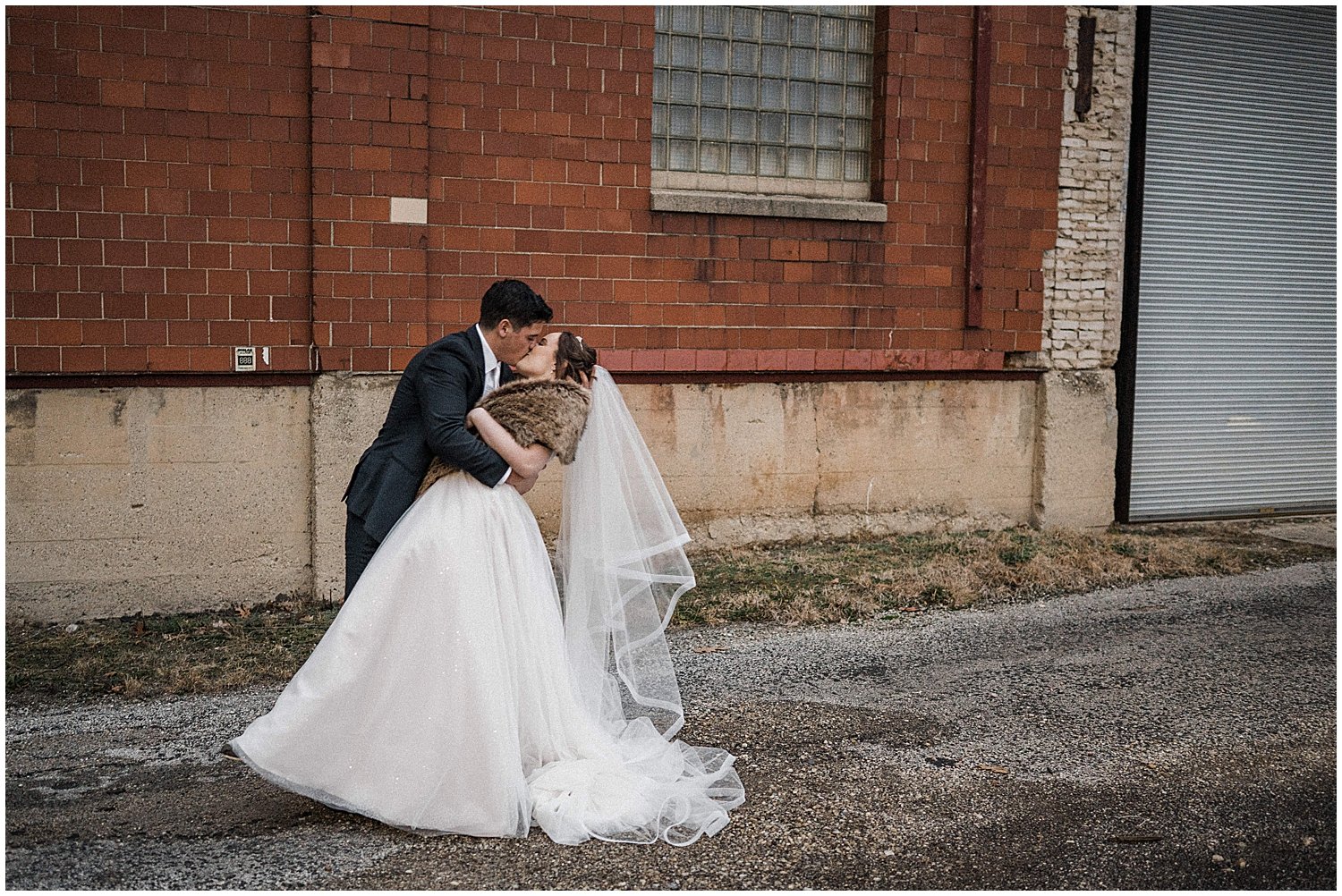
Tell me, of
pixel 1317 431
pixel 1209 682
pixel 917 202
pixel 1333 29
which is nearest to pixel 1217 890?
pixel 1209 682

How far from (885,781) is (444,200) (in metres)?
4.61

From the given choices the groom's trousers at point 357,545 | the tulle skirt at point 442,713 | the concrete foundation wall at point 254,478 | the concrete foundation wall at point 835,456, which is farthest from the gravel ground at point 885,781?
the concrete foundation wall at point 835,456

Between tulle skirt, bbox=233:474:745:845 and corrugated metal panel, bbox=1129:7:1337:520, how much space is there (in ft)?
22.9

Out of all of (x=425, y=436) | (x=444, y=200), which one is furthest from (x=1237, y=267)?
(x=425, y=436)

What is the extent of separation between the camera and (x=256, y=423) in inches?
278

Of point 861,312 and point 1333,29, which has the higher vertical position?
point 1333,29

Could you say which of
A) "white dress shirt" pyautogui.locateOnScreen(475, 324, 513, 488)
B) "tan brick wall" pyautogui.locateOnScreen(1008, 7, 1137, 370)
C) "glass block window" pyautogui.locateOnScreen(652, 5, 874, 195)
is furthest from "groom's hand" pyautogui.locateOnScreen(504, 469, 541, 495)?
"tan brick wall" pyautogui.locateOnScreen(1008, 7, 1137, 370)

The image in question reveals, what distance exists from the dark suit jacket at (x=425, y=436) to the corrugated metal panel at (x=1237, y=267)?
7.03 metres

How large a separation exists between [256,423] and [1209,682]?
209 inches

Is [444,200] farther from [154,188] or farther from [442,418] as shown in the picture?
[442,418]

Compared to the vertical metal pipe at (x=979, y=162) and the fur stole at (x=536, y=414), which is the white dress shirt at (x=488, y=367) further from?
the vertical metal pipe at (x=979, y=162)

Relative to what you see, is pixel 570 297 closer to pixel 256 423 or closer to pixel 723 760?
pixel 256 423

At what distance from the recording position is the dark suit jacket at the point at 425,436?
406cm

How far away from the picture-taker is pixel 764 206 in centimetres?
825
